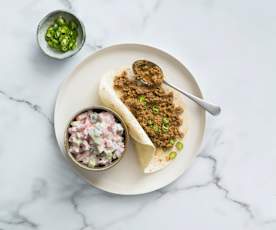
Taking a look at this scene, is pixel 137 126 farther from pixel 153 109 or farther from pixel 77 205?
pixel 77 205

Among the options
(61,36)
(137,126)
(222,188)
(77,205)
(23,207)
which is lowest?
(23,207)

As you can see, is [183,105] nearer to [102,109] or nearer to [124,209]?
[102,109]

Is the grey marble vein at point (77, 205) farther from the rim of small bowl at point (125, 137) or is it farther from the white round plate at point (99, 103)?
the rim of small bowl at point (125, 137)

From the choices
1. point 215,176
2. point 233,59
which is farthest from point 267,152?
point 233,59

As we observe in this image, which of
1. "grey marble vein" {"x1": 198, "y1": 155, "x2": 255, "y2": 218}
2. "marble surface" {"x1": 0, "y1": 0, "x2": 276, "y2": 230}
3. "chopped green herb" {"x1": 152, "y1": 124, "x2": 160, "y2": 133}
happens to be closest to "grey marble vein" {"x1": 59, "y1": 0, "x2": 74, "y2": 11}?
"marble surface" {"x1": 0, "y1": 0, "x2": 276, "y2": 230}

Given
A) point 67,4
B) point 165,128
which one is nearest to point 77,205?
point 165,128

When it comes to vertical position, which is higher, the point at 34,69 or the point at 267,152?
the point at 267,152
